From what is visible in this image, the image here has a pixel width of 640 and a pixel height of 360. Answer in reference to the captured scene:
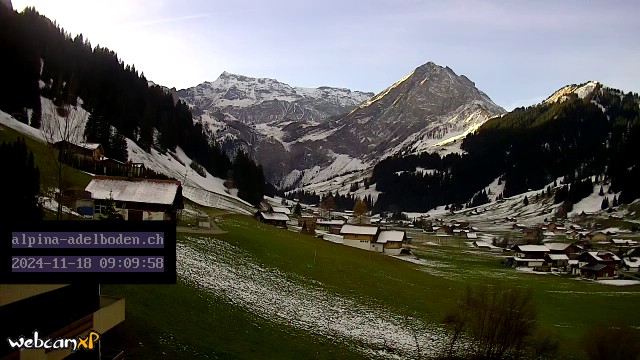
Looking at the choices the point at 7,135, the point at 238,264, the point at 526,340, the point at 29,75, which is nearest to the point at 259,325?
the point at 238,264

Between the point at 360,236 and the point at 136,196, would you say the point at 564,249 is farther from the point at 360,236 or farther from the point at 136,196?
the point at 136,196

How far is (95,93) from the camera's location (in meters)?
140

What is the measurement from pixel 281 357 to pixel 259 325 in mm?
6116

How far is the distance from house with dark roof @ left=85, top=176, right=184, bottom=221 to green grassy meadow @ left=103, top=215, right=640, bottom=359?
10.4 m

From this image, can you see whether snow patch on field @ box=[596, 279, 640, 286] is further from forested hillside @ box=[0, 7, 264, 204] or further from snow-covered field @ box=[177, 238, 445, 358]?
forested hillside @ box=[0, 7, 264, 204]

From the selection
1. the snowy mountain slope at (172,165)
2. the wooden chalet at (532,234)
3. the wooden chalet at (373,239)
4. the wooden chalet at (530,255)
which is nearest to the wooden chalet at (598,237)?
the wooden chalet at (532,234)

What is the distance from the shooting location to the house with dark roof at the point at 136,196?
64812 mm

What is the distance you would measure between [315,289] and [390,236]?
214 feet

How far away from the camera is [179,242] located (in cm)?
5469

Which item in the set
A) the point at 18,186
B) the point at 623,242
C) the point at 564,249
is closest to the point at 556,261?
the point at 564,249

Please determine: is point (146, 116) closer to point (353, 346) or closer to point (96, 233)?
point (353, 346)

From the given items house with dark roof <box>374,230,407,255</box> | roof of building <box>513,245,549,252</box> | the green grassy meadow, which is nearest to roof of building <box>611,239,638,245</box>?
roof of building <box>513,245,549,252</box>

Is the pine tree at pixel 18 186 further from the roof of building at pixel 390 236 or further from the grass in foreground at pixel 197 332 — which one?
the roof of building at pixel 390 236

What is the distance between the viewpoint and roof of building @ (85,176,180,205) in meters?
65.2
